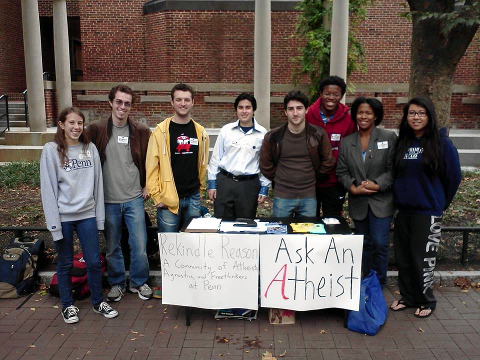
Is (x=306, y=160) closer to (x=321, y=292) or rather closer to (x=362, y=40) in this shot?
(x=321, y=292)

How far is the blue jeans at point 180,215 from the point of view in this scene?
459 centimetres

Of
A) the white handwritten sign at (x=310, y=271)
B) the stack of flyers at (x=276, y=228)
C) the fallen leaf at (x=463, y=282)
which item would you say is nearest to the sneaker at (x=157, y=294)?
the white handwritten sign at (x=310, y=271)

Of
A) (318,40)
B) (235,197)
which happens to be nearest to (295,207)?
(235,197)

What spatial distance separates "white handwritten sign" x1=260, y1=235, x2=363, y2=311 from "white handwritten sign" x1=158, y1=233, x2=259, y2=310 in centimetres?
12

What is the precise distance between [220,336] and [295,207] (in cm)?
140

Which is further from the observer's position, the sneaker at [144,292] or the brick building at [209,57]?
the brick building at [209,57]

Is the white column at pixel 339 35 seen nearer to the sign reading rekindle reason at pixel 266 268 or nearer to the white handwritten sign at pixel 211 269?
the sign reading rekindle reason at pixel 266 268

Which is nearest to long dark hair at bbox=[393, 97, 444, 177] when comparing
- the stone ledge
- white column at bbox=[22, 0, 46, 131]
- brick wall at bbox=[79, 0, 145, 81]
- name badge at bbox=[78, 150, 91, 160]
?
name badge at bbox=[78, 150, 91, 160]

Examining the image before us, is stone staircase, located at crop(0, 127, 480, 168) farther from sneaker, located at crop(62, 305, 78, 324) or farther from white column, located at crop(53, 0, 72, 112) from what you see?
sneaker, located at crop(62, 305, 78, 324)

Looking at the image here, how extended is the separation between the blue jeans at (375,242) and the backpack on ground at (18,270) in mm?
3440

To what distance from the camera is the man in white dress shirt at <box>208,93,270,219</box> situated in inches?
181

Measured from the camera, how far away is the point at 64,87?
45.6ft

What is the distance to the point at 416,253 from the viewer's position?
428cm

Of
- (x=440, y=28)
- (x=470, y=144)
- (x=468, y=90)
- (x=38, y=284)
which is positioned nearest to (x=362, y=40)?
(x=468, y=90)
